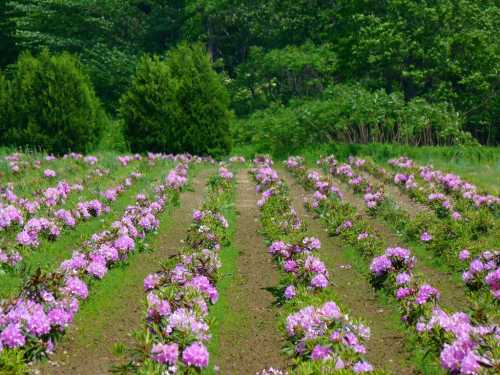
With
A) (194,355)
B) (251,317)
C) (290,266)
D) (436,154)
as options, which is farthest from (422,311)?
(436,154)

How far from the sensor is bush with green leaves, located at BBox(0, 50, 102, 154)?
20859 millimetres

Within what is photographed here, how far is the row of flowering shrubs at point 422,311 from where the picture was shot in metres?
4.14

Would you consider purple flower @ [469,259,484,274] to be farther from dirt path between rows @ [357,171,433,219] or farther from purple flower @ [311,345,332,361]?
dirt path between rows @ [357,171,433,219]

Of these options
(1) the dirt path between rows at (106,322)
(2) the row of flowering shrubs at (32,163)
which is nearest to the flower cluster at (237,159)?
(2) the row of flowering shrubs at (32,163)

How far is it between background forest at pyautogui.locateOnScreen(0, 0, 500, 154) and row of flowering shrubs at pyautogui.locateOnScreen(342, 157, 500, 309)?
1023 cm

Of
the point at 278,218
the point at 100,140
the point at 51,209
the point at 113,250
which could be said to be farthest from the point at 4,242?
the point at 100,140

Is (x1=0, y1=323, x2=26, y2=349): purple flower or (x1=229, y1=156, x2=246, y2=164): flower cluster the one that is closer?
(x1=0, y1=323, x2=26, y2=349): purple flower

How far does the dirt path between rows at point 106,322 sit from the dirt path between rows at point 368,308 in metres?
2.24

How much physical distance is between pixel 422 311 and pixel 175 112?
54.9 feet

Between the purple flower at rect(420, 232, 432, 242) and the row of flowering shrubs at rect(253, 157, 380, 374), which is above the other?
the row of flowering shrubs at rect(253, 157, 380, 374)

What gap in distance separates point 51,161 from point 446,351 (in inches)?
601

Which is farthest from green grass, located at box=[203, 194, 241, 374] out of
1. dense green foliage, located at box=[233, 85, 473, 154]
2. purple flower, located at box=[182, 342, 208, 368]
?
dense green foliage, located at box=[233, 85, 473, 154]

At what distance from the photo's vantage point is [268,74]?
109ft

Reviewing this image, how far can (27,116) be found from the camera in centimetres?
2100
